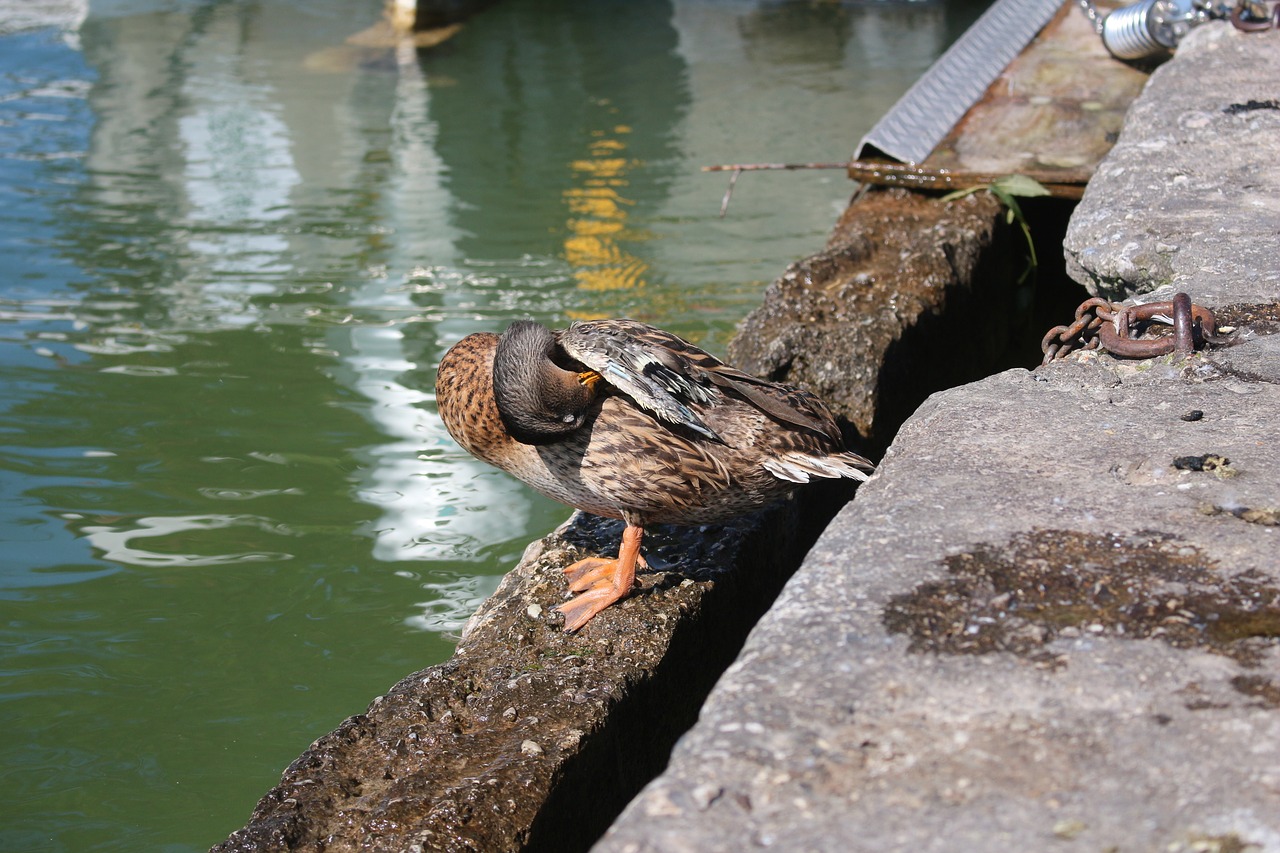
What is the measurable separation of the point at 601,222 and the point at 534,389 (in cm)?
471

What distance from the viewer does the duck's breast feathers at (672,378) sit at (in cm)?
286

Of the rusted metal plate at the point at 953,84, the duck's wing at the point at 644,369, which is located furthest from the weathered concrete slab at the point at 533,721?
the rusted metal plate at the point at 953,84

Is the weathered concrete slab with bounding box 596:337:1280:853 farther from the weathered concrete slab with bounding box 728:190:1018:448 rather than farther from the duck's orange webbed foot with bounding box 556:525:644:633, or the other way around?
the weathered concrete slab with bounding box 728:190:1018:448

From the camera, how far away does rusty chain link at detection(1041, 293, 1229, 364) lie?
104 inches

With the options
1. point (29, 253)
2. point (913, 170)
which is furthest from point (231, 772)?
point (29, 253)

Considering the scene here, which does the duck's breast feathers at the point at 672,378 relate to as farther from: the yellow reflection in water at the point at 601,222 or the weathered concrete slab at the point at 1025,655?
the yellow reflection in water at the point at 601,222

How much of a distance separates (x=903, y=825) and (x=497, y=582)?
2.90 metres

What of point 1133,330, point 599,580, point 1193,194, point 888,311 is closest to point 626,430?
point 599,580

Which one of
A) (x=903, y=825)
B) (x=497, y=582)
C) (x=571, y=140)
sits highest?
(x=903, y=825)

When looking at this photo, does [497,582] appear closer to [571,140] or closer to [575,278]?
[575,278]

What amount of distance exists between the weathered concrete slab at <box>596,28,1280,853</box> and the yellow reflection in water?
431 cm

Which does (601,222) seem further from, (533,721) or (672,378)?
(533,721)

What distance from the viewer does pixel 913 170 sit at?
5.34 m

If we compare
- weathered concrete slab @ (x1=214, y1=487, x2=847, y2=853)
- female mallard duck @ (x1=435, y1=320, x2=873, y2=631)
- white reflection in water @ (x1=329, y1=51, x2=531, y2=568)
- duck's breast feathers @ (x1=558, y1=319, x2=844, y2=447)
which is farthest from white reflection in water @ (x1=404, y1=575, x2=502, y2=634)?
duck's breast feathers @ (x1=558, y1=319, x2=844, y2=447)
